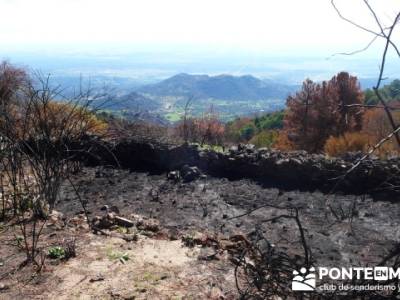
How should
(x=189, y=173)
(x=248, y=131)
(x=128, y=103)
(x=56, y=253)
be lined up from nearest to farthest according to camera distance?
(x=56, y=253), (x=128, y=103), (x=189, y=173), (x=248, y=131)

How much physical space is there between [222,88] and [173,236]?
167m

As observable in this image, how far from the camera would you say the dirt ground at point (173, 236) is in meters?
3.99

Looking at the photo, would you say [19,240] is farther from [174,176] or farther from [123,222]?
[174,176]

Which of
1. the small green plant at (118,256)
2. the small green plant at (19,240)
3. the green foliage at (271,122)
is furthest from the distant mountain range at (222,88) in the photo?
the small green plant at (118,256)

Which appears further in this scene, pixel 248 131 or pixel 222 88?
pixel 222 88

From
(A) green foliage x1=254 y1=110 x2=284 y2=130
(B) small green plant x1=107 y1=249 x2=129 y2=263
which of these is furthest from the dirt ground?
(A) green foliage x1=254 y1=110 x2=284 y2=130

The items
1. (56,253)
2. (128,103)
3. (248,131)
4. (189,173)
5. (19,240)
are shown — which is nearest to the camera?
(56,253)

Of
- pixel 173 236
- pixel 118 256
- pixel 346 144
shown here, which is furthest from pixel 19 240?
pixel 346 144

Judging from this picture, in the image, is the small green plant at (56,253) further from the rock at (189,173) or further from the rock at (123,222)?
the rock at (189,173)

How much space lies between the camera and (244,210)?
7.76 metres

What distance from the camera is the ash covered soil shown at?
20.1 ft

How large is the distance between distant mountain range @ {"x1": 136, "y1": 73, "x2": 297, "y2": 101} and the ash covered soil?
14187 cm

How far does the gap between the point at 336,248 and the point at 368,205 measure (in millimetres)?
2208

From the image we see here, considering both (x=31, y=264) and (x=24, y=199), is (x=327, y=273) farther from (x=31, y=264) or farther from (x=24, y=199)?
(x=24, y=199)
